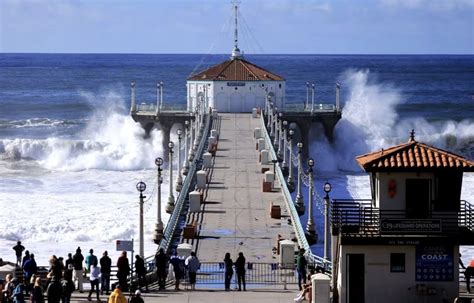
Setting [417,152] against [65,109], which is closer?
[417,152]

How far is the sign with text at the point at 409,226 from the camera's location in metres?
28.3

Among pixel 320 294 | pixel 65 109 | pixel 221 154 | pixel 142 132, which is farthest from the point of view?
pixel 65 109

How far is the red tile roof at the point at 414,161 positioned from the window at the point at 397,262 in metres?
1.87

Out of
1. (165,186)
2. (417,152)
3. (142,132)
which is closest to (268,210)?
(417,152)

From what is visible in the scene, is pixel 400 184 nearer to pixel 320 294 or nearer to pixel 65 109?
pixel 320 294

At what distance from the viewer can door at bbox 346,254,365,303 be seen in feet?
93.1

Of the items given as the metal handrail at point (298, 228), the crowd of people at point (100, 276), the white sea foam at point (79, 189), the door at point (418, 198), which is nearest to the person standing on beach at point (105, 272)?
the crowd of people at point (100, 276)

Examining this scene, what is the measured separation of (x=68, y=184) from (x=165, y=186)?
9394 millimetres

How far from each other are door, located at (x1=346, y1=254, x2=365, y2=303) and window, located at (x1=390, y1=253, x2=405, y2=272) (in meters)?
0.63

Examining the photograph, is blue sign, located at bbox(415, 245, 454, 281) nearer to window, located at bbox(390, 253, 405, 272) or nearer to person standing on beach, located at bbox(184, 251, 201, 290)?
window, located at bbox(390, 253, 405, 272)

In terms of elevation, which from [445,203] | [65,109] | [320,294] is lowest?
[320,294]

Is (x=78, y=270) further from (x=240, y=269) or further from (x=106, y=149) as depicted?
(x=106, y=149)

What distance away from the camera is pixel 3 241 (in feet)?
159

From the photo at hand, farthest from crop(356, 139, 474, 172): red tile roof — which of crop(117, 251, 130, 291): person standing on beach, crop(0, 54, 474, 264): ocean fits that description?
Answer: crop(0, 54, 474, 264): ocean
